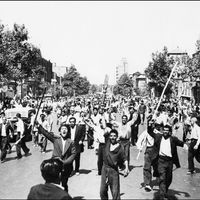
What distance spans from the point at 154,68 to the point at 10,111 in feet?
109

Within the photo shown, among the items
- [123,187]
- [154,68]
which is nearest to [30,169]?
[123,187]

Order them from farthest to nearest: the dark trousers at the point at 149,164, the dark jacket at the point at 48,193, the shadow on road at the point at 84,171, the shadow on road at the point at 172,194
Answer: the shadow on road at the point at 84,171 < the dark trousers at the point at 149,164 < the shadow on road at the point at 172,194 < the dark jacket at the point at 48,193

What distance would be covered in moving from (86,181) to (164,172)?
7.55 ft

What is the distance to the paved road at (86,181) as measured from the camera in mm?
7118

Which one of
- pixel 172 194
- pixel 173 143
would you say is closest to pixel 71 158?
pixel 173 143

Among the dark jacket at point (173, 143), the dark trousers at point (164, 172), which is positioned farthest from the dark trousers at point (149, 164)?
the dark trousers at point (164, 172)

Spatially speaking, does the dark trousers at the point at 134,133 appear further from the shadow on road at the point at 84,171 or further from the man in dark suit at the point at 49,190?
the man in dark suit at the point at 49,190

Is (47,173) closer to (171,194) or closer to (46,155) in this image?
(171,194)

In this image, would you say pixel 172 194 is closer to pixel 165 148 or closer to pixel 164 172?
pixel 164 172

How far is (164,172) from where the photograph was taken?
21.8 feet

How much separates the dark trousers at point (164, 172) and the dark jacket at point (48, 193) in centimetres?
407

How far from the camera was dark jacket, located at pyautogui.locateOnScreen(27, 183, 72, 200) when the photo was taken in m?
2.87

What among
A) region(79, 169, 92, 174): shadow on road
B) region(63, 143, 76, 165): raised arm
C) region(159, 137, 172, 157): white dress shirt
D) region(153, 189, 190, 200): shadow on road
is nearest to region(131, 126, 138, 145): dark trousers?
region(79, 169, 92, 174): shadow on road

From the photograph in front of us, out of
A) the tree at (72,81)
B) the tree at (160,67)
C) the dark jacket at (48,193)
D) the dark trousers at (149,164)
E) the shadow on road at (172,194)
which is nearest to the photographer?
the dark jacket at (48,193)
